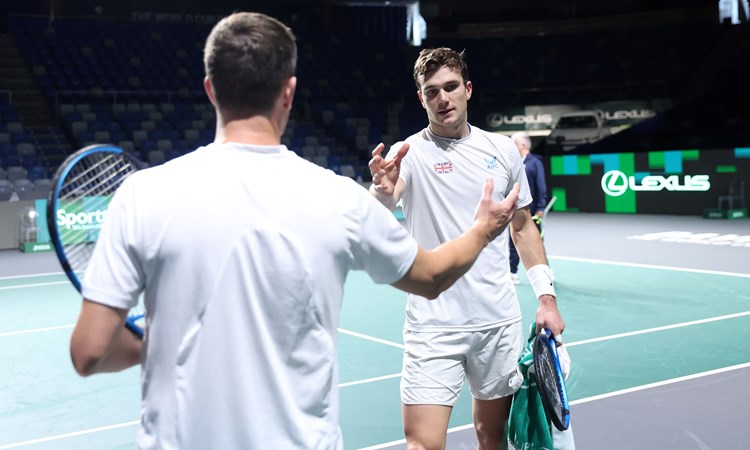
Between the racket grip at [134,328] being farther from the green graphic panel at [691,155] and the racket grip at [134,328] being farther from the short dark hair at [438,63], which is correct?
the green graphic panel at [691,155]

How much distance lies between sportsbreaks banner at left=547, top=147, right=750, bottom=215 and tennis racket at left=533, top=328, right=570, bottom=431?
16.8 m

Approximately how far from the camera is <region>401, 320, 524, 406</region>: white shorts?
150 inches

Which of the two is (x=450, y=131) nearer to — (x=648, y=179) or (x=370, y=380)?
(x=370, y=380)

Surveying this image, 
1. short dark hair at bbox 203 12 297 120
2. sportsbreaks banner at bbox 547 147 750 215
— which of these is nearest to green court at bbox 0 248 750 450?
short dark hair at bbox 203 12 297 120

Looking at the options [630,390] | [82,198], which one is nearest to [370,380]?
[630,390]

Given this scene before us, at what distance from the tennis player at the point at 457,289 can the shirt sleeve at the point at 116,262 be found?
188 centimetres

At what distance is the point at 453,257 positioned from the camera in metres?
2.23

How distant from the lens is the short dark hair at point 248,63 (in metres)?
1.94

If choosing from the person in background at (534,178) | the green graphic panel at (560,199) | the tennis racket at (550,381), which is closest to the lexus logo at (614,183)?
the green graphic panel at (560,199)

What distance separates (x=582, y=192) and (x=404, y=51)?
30.1 ft

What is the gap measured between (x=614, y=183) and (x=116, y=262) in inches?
814

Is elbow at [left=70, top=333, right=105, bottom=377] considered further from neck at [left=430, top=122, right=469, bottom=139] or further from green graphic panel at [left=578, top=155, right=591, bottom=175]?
green graphic panel at [left=578, top=155, right=591, bottom=175]

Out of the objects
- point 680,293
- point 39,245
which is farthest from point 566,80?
point 680,293

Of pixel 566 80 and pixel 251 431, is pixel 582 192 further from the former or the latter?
pixel 251 431
